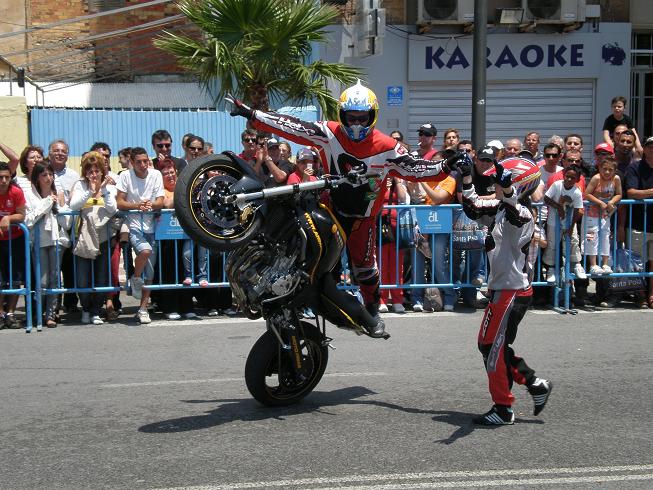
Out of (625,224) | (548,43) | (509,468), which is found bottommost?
(509,468)

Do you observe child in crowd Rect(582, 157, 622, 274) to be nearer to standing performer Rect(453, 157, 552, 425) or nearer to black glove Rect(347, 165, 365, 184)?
standing performer Rect(453, 157, 552, 425)

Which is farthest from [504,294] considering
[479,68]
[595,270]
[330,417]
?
[479,68]

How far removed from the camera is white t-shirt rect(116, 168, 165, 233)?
404 inches

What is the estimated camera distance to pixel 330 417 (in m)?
6.50

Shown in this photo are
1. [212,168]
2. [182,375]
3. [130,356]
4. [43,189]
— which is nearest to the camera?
[212,168]

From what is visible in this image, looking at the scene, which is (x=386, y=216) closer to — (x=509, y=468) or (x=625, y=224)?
(x=625, y=224)

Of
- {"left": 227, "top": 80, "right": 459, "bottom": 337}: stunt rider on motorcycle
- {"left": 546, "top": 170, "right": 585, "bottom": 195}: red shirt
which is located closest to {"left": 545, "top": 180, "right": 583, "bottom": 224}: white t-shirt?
{"left": 546, "top": 170, "right": 585, "bottom": 195}: red shirt

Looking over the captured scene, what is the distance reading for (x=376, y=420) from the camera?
6.40 m

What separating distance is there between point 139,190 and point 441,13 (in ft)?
32.3

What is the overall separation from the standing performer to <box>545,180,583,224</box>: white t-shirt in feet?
14.0

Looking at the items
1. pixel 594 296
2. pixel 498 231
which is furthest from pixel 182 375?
pixel 594 296

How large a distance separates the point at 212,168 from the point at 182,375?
2.26 metres

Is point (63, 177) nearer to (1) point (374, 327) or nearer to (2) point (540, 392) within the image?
(1) point (374, 327)

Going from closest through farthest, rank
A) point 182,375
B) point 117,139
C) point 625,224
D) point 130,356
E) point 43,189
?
point 182,375 < point 130,356 < point 43,189 < point 625,224 < point 117,139
